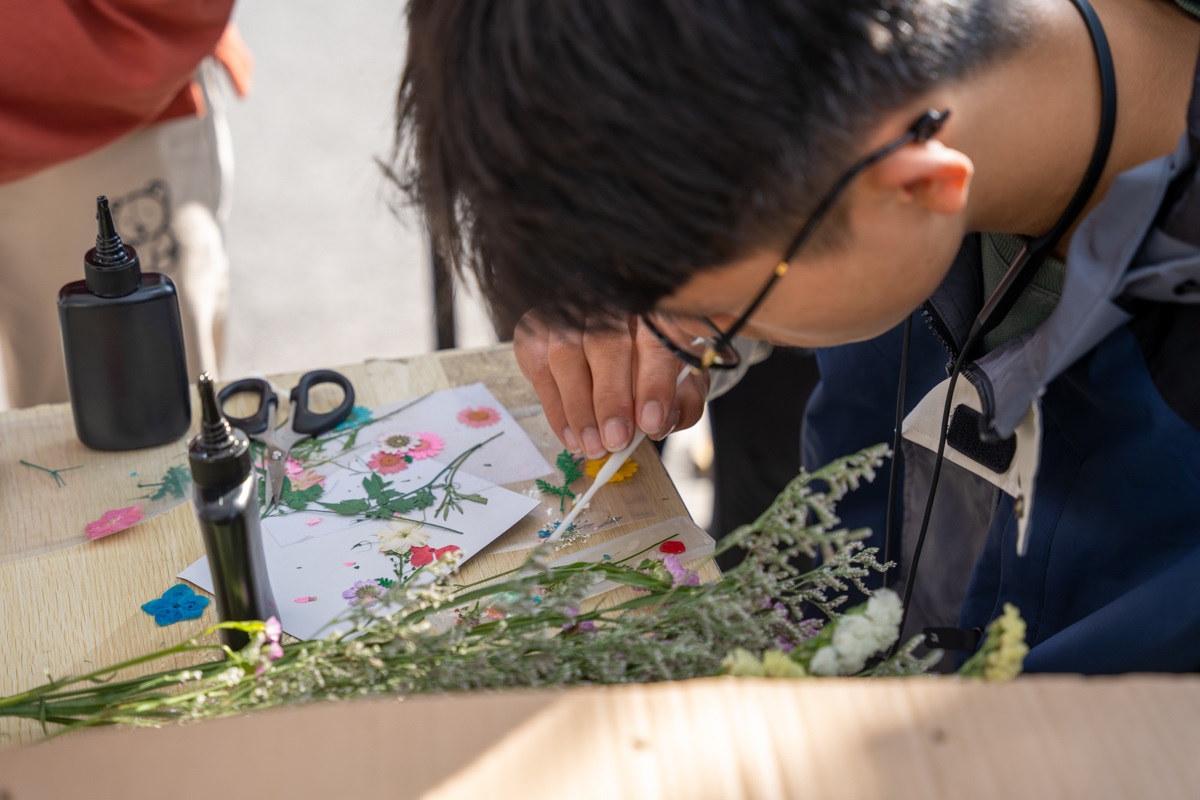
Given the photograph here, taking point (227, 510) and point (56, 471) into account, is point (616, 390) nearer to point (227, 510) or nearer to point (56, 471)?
point (227, 510)

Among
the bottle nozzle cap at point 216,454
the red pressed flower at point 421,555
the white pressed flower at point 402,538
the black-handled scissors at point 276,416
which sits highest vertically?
the bottle nozzle cap at point 216,454

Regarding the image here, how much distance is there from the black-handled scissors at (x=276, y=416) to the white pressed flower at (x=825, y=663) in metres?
0.64

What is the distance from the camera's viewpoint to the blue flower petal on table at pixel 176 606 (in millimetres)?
904

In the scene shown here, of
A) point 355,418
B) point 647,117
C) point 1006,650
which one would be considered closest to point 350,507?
point 355,418

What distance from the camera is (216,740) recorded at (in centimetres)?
52

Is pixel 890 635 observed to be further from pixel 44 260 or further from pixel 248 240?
pixel 248 240

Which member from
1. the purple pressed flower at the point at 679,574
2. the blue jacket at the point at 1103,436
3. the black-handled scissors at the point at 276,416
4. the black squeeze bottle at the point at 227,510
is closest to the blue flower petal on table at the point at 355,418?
the black-handled scissors at the point at 276,416

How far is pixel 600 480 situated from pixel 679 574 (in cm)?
18

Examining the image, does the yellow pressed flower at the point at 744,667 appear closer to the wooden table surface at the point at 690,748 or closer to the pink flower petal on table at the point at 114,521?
the wooden table surface at the point at 690,748

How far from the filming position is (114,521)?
3.35 ft

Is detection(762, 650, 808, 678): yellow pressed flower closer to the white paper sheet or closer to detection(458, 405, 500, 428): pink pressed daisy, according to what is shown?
the white paper sheet

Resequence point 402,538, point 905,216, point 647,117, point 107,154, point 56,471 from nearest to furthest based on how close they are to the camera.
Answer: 1. point 647,117
2. point 905,216
3. point 402,538
4. point 56,471
5. point 107,154

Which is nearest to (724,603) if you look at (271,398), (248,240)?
(271,398)

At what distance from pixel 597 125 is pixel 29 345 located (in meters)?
1.49
